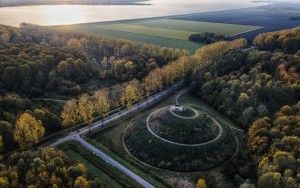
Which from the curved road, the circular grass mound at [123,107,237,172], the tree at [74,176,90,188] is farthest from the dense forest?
the tree at [74,176,90,188]

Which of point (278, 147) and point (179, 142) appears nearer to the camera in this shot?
point (278, 147)

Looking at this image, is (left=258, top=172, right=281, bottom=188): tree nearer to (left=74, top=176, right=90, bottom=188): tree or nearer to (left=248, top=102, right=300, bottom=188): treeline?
(left=248, top=102, right=300, bottom=188): treeline

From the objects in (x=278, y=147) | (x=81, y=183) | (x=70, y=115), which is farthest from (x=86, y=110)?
(x=278, y=147)

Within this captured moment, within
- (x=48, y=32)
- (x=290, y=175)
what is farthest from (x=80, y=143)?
(x=48, y=32)

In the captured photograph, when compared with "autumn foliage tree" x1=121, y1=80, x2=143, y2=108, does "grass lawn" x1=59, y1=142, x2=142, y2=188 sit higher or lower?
lower

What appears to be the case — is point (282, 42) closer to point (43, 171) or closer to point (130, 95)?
point (130, 95)
